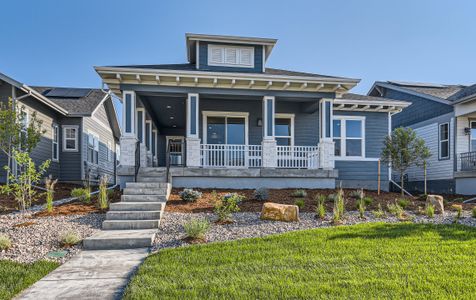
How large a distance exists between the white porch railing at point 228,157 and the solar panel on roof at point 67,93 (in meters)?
10.7

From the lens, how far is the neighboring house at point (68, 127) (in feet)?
40.0

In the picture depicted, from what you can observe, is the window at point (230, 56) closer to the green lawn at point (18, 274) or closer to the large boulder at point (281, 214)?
the large boulder at point (281, 214)

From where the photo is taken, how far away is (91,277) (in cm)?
387

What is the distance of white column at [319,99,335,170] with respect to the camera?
418 inches

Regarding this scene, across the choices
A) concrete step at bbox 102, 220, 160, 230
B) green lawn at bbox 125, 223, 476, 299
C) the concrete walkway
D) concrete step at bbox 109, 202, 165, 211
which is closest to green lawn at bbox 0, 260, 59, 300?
the concrete walkway

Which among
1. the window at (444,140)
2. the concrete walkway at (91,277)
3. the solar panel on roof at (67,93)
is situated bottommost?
the concrete walkway at (91,277)

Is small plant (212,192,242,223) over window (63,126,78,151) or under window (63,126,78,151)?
under

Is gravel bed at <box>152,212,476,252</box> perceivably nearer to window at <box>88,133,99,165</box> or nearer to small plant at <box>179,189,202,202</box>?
small plant at <box>179,189,202,202</box>

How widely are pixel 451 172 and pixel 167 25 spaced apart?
1398 centimetres

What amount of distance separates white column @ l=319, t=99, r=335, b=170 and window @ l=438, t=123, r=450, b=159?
6.95 meters

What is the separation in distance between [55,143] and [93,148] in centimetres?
247

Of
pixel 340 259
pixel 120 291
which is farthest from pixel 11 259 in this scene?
pixel 340 259

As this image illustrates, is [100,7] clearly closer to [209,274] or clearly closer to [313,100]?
[313,100]

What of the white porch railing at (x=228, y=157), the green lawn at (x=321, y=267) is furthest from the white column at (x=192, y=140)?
the green lawn at (x=321, y=267)
